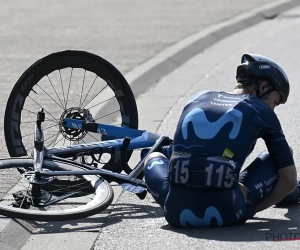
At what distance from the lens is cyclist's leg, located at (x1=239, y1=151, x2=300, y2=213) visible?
5.65 m

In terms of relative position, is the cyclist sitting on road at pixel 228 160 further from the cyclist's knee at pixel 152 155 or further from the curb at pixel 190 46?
the curb at pixel 190 46

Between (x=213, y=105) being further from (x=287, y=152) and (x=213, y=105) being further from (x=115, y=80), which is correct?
(x=115, y=80)

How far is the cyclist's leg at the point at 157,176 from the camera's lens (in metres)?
5.77

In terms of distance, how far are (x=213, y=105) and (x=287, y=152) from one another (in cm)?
55

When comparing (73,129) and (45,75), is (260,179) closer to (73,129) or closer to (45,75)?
(73,129)

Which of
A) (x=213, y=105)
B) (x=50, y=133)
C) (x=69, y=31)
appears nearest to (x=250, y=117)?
(x=213, y=105)

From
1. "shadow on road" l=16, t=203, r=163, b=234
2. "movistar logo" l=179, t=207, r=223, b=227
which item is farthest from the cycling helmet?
"shadow on road" l=16, t=203, r=163, b=234

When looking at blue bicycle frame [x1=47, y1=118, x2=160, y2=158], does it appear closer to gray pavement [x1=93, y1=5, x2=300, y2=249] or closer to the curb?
gray pavement [x1=93, y1=5, x2=300, y2=249]

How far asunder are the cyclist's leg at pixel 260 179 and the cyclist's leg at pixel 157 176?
499 millimetres

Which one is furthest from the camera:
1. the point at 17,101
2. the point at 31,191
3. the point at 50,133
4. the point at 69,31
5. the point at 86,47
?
the point at 69,31

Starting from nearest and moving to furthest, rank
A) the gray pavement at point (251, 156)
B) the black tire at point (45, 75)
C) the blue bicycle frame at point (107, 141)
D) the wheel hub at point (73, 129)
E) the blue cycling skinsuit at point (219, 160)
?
the gray pavement at point (251, 156) → the blue cycling skinsuit at point (219, 160) → the blue bicycle frame at point (107, 141) → the wheel hub at point (73, 129) → the black tire at point (45, 75)

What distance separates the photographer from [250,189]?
565 cm

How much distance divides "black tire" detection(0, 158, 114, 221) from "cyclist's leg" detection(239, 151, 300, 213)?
0.91m

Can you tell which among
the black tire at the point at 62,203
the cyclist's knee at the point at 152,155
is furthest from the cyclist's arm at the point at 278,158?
the black tire at the point at 62,203
